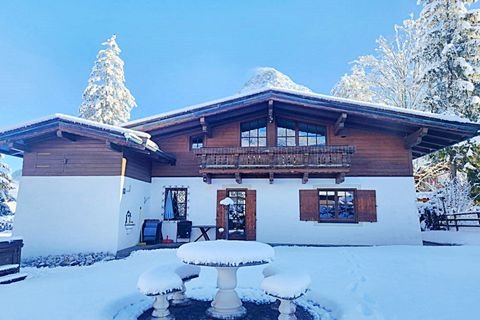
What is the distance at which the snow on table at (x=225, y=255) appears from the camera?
377 centimetres

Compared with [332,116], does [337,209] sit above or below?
below

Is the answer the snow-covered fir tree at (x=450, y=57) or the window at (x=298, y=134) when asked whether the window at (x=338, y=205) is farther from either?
the snow-covered fir tree at (x=450, y=57)

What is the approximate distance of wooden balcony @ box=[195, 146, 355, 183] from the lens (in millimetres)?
9469

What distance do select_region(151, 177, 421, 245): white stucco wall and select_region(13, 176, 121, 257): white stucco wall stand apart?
2.65 metres

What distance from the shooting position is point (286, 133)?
36.6ft

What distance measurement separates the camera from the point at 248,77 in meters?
61.9

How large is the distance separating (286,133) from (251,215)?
10.9 ft

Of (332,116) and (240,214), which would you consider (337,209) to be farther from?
(240,214)

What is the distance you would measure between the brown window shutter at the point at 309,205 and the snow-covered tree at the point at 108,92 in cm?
1496

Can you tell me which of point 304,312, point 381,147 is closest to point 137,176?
point 304,312

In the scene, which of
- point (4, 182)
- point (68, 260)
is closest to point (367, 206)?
point (68, 260)

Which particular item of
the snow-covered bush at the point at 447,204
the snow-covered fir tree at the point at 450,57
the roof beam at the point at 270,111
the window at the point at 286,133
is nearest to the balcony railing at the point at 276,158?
the window at the point at 286,133

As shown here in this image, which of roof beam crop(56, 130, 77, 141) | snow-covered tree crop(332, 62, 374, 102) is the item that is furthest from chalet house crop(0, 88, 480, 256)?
snow-covered tree crop(332, 62, 374, 102)

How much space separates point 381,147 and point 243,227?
567 cm
